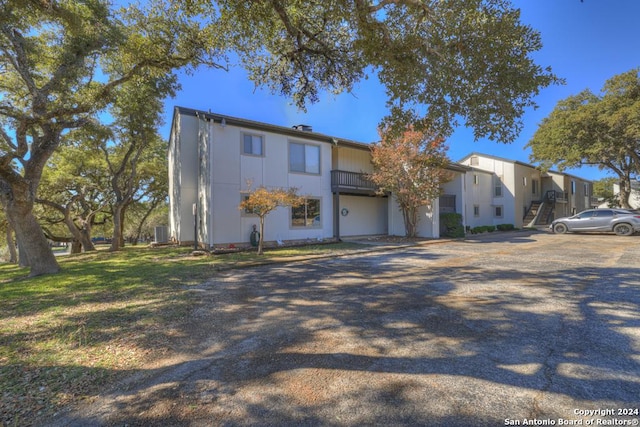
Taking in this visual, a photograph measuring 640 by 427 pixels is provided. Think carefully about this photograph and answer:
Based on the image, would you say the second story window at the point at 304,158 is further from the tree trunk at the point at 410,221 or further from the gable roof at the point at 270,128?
the tree trunk at the point at 410,221

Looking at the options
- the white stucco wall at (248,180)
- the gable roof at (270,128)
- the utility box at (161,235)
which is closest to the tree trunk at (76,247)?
the utility box at (161,235)

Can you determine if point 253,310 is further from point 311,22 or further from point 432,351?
point 311,22

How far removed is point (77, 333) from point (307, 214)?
39.6 ft

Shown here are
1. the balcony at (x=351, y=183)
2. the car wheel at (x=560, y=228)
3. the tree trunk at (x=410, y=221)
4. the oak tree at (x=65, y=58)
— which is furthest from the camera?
the car wheel at (x=560, y=228)

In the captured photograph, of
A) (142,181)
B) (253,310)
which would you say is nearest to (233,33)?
(253,310)

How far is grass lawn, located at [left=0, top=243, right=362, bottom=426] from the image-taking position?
9.68ft

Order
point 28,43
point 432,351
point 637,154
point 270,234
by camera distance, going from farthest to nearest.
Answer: point 637,154 → point 270,234 → point 28,43 → point 432,351

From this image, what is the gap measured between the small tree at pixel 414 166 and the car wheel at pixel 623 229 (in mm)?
10356

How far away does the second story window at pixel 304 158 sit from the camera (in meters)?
15.5

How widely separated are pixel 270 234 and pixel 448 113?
975 centimetres

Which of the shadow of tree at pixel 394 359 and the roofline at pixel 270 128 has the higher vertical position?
the roofline at pixel 270 128

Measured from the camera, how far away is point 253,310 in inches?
205

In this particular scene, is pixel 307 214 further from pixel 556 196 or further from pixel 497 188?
pixel 556 196

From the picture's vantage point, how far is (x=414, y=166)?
52.5 ft
